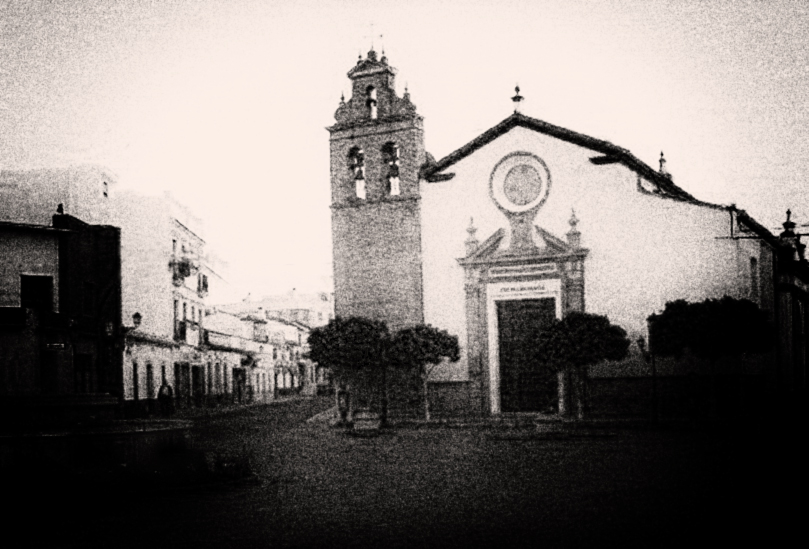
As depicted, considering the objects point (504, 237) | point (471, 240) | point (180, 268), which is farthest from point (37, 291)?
point (504, 237)

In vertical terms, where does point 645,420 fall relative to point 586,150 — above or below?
below

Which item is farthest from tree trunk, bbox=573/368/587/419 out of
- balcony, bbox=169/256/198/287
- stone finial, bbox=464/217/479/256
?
balcony, bbox=169/256/198/287

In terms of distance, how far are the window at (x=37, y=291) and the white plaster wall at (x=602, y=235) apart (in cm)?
1038

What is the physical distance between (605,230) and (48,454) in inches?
699

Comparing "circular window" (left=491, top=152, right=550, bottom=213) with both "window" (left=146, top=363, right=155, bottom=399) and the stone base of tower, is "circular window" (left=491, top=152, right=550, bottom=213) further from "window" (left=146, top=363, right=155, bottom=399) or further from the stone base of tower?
"window" (left=146, top=363, right=155, bottom=399)

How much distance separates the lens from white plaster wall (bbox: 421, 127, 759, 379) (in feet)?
77.6

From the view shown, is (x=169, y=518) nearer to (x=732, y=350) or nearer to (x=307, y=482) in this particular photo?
(x=307, y=482)

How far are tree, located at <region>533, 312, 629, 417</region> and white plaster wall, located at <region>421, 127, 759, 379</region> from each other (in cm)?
184

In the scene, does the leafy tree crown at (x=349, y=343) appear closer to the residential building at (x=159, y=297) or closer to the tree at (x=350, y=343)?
the tree at (x=350, y=343)

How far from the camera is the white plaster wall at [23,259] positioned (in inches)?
976

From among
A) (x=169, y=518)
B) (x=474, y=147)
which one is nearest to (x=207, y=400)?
(x=474, y=147)

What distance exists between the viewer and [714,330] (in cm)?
2150

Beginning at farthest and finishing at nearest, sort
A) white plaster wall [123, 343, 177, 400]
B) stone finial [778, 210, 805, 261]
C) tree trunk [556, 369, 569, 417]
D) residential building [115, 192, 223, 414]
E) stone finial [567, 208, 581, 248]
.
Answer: residential building [115, 192, 223, 414] → white plaster wall [123, 343, 177, 400] → stone finial [778, 210, 805, 261] → stone finial [567, 208, 581, 248] → tree trunk [556, 369, 569, 417]

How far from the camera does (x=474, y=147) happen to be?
26.6 m
